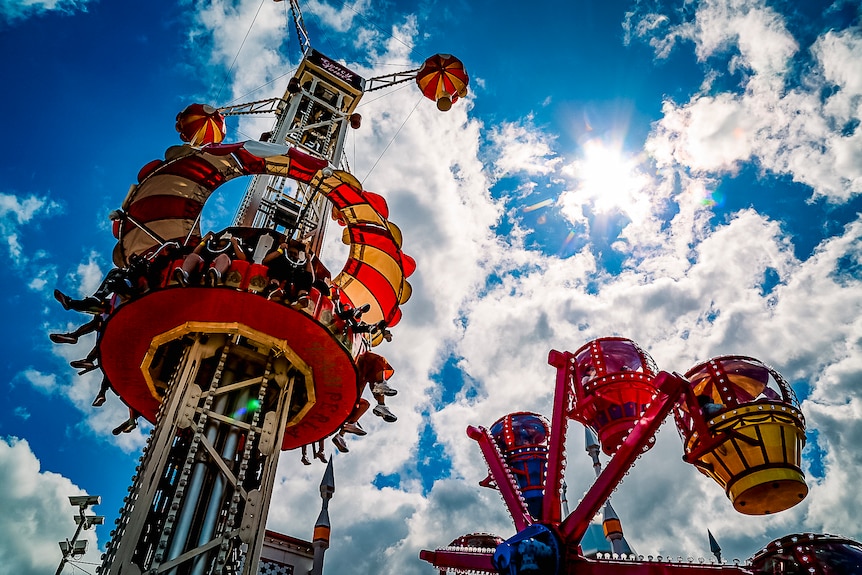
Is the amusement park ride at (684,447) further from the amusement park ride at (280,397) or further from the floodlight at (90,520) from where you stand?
the floodlight at (90,520)

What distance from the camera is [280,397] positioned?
394 inches

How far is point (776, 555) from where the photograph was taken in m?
7.42

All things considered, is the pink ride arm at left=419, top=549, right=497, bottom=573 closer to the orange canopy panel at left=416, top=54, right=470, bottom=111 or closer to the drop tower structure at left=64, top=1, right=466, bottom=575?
the drop tower structure at left=64, top=1, right=466, bottom=575

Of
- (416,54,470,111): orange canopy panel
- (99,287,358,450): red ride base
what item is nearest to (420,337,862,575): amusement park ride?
(99,287,358,450): red ride base

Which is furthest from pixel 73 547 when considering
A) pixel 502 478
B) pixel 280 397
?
pixel 502 478

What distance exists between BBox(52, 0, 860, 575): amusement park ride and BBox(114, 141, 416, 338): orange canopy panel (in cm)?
4

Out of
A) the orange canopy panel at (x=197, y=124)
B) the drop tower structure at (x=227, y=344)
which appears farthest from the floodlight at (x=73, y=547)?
the orange canopy panel at (x=197, y=124)

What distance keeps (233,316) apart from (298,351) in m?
1.36

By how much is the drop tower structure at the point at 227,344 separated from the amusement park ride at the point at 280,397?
31mm

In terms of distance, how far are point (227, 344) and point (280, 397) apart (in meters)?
1.35

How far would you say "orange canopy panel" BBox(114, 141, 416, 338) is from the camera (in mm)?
11430

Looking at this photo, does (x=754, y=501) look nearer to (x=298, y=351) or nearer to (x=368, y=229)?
(x=298, y=351)

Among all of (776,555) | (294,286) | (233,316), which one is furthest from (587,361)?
(233,316)

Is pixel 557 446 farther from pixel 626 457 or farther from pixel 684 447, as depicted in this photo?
pixel 684 447
